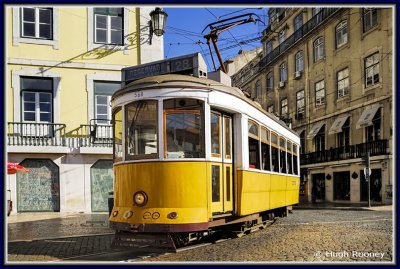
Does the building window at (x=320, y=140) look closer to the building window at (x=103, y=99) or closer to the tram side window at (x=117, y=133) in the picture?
the building window at (x=103, y=99)

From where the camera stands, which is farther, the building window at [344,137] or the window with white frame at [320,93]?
the window with white frame at [320,93]

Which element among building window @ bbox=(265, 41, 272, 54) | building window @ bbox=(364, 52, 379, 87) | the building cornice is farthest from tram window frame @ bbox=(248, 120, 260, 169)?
building window @ bbox=(265, 41, 272, 54)

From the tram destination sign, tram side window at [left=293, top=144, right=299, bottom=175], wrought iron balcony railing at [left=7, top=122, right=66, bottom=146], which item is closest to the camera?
the tram destination sign

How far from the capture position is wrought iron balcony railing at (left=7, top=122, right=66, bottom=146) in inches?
592

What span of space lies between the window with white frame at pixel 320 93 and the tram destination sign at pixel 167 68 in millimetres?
18514

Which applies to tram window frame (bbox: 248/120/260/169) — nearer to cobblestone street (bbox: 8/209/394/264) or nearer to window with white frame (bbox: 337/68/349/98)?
cobblestone street (bbox: 8/209/394/264)

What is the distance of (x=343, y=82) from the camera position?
23.9 metres

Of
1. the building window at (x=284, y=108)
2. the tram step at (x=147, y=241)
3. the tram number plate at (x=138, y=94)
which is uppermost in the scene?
the building window at (x=284, y=108)

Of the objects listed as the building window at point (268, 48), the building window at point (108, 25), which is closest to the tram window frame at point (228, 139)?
the building window at point (108, 25)

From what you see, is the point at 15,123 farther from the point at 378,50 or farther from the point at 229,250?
the point at 378,50

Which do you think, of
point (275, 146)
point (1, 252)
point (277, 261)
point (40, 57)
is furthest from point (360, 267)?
point (40, 57)

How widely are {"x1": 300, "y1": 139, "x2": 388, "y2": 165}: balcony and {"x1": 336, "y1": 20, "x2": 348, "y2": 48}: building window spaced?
506 cm

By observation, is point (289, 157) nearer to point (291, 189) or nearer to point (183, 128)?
point (291, 189)

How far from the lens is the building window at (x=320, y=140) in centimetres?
2656
